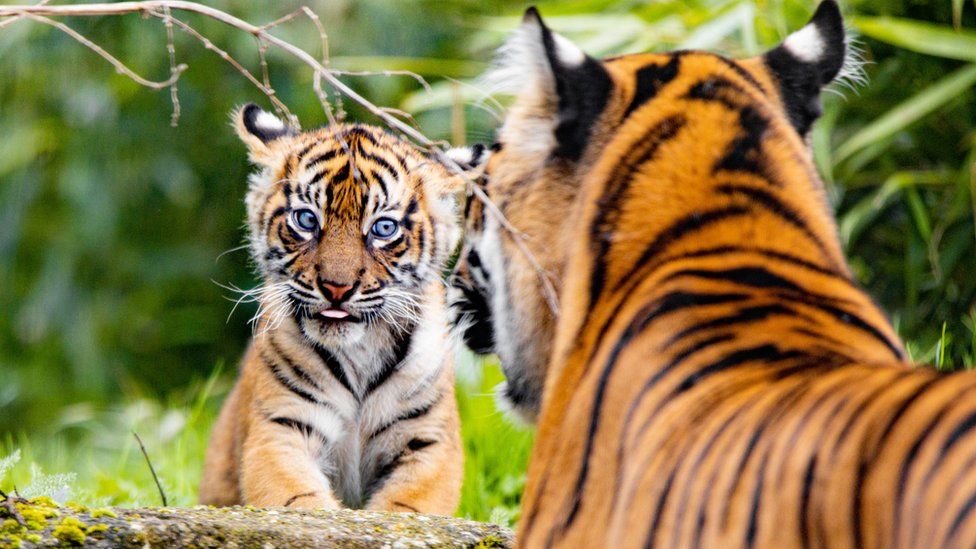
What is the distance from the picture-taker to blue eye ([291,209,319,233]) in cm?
334

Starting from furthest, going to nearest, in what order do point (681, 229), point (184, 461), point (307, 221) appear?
point (184, 461) → point (307, 221) → point (681, 229)

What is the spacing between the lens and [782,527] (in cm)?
138

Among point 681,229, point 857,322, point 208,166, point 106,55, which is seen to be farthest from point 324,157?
point 208,166

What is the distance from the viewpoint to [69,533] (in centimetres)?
201

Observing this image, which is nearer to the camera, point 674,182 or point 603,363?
point 603,363

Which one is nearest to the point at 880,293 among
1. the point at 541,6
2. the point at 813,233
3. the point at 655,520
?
the point at 541,6

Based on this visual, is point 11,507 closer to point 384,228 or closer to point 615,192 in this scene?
point 615,192

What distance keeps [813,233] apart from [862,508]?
2.28ft

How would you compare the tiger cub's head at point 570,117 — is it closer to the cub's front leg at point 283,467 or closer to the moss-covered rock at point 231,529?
the moss-covered rock at point 231,529

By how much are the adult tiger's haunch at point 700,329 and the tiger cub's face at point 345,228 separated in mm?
789

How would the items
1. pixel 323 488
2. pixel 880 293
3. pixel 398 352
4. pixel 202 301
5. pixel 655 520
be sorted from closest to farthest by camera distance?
1. pixel 655 520
2. pixel 323 488
3. pixel 398 352
4. pixel 880 293
5. pixel 202 301

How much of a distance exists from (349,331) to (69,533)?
4.43ft

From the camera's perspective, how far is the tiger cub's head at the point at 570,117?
6.89 feet

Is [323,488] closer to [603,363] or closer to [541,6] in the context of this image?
[603,363]
